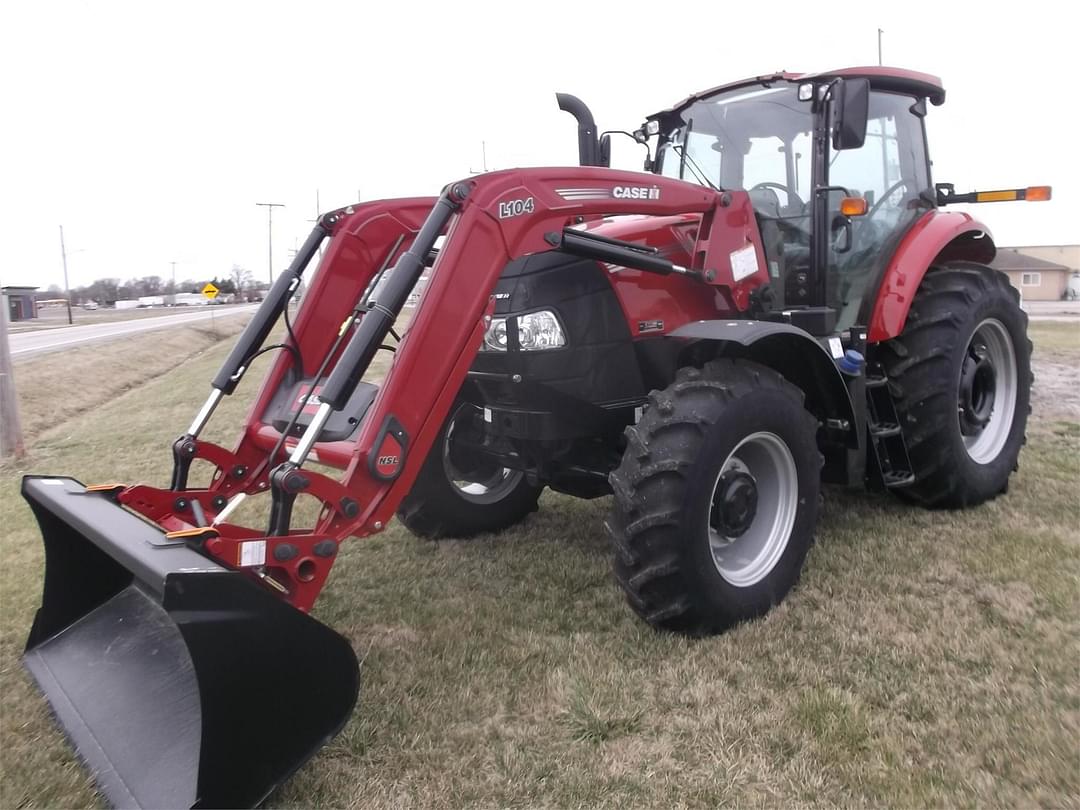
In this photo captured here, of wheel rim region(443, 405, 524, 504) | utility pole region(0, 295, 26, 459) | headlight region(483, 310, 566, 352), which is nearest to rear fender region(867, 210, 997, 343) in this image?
headlight region(483, 310, 566, 352)

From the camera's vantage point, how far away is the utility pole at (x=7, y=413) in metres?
7.65

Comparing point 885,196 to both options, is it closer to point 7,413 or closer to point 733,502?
point 733,502

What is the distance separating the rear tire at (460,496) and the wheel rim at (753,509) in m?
1.38

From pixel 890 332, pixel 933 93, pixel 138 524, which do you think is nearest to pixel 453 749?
pixel 138 524

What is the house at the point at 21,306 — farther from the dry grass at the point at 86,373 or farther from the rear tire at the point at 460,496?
the rear tire at the point at 460,496

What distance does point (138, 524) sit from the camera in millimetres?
2646

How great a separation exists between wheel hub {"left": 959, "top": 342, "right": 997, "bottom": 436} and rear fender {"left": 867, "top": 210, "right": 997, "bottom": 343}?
632 millimetres

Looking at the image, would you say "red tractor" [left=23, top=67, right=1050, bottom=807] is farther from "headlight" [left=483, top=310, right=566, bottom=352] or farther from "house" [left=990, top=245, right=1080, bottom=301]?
"house" [left=990, top=245, right=1080, bottom=301]

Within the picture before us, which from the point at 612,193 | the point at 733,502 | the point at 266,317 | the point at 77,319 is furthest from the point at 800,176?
the point at 77,319

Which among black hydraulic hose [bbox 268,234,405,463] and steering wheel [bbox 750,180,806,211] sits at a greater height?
steering wheel [bbox 750,180,806,211]

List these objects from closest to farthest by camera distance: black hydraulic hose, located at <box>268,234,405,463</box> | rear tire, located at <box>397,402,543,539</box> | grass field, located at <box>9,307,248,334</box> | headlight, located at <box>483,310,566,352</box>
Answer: headlight, located at <box>483,310,566,352</box> → black hydraulic hose, located at <box>268,234,405,463</box> → rear tire, located at <box>397,402,543,539</box> → grass field, located at <box>9,307,248,334</box>

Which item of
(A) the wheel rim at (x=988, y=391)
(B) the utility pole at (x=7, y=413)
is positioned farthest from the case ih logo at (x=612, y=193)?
(B) the utility pole at (x=7, y=413)

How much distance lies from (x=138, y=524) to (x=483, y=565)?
1860 millimetres

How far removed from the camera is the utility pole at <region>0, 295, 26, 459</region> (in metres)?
7.65
